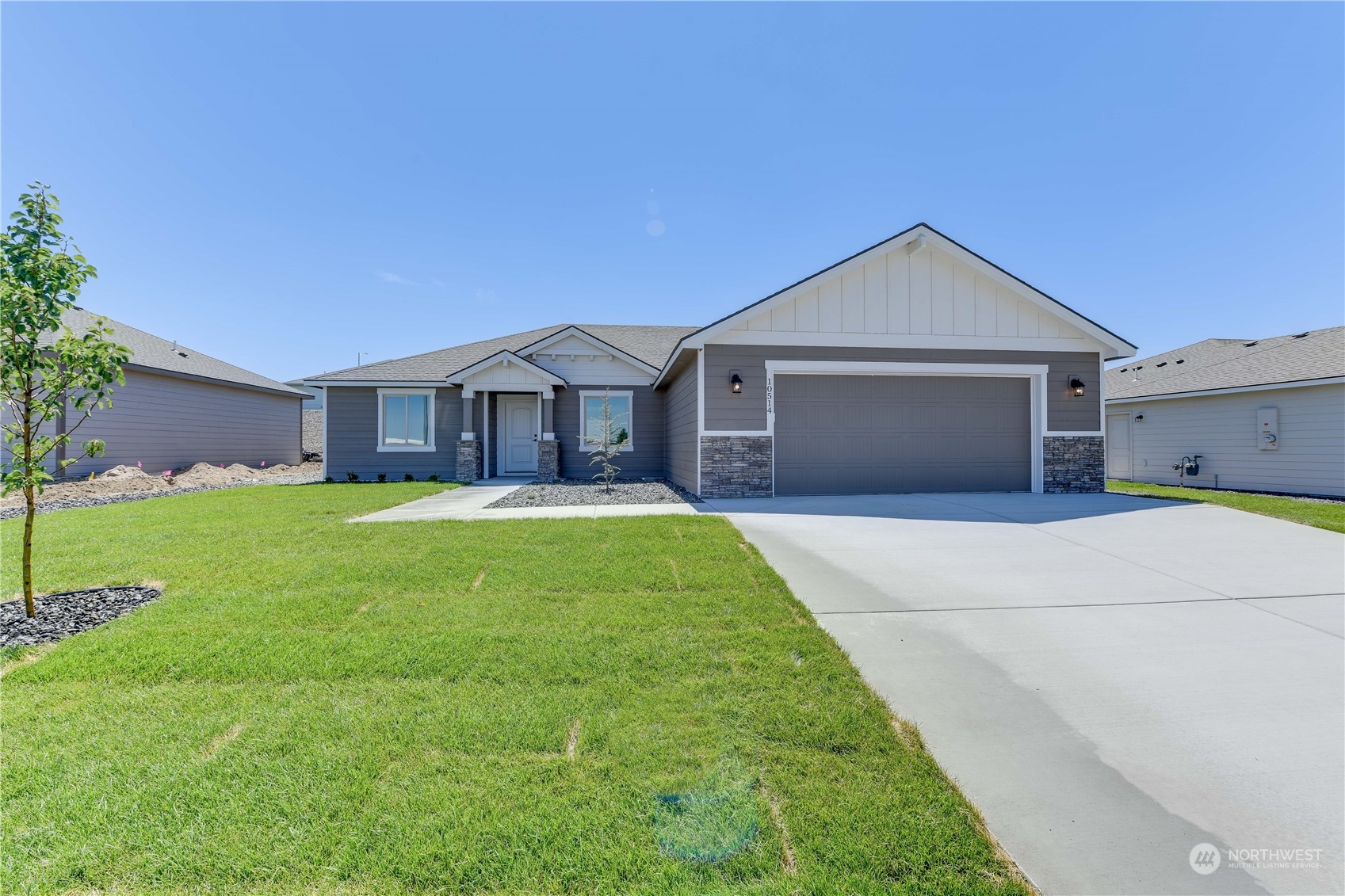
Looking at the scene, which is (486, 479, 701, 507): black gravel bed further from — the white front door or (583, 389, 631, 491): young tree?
the white front door

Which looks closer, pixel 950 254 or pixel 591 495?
pixel 950 254

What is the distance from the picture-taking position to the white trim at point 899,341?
9.66 meters

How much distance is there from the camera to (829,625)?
11.6 ft

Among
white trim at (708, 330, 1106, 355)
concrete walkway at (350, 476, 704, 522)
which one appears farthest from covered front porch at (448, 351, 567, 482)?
white trim at (708, 330, 1106, 355)

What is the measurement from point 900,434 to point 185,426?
20.7m

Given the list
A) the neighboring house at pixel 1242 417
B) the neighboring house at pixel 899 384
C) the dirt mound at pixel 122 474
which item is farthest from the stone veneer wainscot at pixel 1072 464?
the dirt mound at pixel 122 474

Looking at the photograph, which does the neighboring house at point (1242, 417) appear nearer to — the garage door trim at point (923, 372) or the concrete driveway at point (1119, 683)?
the garage door trim at point (923, 372)

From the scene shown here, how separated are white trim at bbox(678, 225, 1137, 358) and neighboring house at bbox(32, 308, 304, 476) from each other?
580 inches

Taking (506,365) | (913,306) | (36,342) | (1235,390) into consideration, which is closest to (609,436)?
(506,365)

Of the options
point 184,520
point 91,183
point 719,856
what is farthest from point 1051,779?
point 91,183

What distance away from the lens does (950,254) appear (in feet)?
32.5

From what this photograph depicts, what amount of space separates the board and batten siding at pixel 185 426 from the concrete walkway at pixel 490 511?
29.9 ft

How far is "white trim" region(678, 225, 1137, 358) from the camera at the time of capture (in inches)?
373

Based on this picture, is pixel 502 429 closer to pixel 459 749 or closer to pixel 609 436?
pixel 609 436
